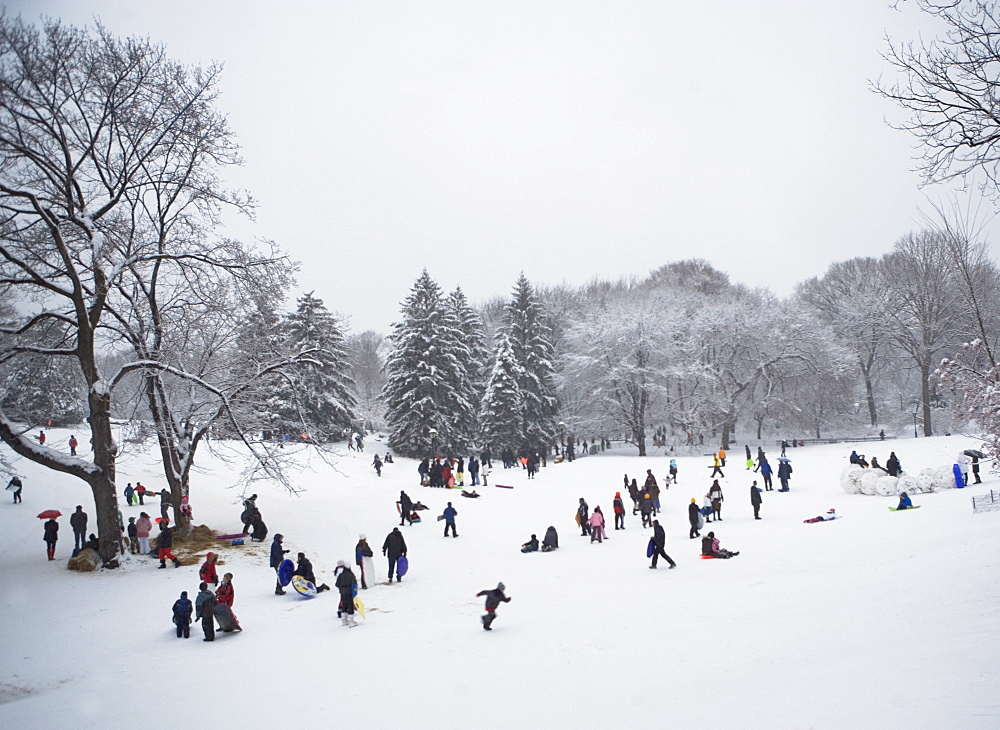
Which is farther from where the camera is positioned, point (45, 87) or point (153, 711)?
point (45, 87)

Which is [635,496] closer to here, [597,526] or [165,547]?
[597,526]

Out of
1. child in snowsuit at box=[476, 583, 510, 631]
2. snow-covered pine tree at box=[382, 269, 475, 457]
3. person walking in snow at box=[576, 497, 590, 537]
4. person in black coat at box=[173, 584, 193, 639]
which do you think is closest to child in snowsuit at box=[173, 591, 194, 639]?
person in black coat at box=[173, 584, 193, 639]

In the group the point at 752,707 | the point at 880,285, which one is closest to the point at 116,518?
the point at 752,707

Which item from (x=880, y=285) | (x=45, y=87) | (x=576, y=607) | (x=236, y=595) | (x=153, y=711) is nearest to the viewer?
(x=153, y=711)

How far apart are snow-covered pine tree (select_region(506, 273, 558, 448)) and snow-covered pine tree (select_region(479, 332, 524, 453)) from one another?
2.29ft

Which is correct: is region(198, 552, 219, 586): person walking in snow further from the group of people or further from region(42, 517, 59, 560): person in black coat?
region(42, 517, 59, 560): person in black coat

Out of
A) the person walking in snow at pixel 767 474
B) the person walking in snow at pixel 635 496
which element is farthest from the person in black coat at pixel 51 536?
the person walking in snow at pixel 767 474

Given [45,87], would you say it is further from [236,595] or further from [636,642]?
[636,642]

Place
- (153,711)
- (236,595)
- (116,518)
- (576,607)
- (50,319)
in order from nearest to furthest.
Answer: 1. (153,711)
2. (576,607)
3. (236,595)
4. (116,518)
5. (50,319)

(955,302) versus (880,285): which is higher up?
(880,285)

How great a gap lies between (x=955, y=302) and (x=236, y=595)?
45.3 m

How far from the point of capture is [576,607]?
38.2ft

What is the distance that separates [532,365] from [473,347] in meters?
6.71

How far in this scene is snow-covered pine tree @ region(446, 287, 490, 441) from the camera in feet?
163
